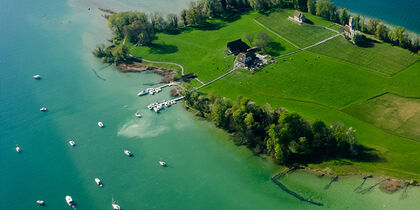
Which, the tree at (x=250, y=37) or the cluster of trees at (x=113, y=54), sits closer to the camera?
the tree at (x=250, y=37)

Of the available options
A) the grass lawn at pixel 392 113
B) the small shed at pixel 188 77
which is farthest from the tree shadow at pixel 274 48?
the grass lawn at pixel 392 113

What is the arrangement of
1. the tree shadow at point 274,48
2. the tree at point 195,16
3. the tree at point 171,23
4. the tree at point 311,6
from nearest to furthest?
the tree shadow at point 274,48
the tree at point 311,6
the tree at point 195,16
the tree at point 171,23

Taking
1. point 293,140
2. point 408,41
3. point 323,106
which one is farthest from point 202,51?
point 408,41

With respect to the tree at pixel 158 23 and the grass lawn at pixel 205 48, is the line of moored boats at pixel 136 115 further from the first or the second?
the tree at pixel 158 23

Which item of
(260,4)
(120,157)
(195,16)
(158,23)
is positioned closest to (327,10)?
(260,4)

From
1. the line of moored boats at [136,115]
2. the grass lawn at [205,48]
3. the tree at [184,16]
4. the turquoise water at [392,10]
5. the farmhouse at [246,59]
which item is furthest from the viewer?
the tree at [184,16]

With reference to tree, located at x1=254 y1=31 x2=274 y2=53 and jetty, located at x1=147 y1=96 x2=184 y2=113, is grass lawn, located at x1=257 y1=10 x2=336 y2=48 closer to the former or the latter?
tree, located at x1=254 y1=31 x2=274 y2=53

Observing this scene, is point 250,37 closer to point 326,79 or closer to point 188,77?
point 188,77
